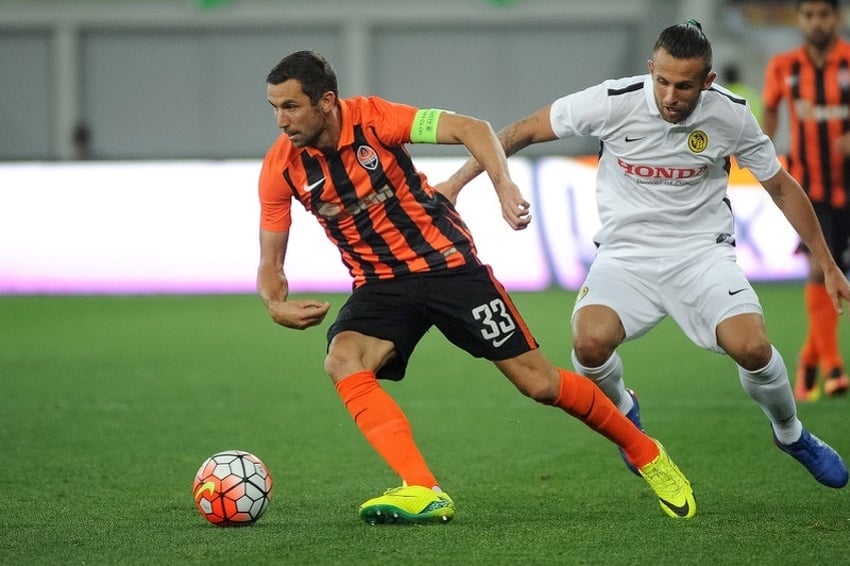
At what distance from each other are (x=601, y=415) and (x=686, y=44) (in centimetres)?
124

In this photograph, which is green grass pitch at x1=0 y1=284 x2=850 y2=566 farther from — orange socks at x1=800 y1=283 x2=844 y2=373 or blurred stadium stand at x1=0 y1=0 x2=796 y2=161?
blurred stadium stand at x1=0 y1=0 x2=796 y2=161

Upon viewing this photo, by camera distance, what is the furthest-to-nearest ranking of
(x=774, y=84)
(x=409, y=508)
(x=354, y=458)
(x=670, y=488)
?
(x=774, y=84), (x=354, y=458), (x=670, y=488), (x=409, y=508)

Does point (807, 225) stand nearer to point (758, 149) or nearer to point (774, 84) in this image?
point (758, 149)

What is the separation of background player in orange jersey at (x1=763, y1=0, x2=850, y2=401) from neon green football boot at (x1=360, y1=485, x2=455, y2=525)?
3476 millimetres

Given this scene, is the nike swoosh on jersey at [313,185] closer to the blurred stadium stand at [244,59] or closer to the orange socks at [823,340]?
the orange socks at [823,340]

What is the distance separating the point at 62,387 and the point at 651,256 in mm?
4065

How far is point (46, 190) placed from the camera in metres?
12.3

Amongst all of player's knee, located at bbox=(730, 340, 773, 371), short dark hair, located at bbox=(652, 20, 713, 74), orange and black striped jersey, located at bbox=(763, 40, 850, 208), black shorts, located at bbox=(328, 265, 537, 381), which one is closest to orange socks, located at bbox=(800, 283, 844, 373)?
orange and black striped jersey, located at bbox=(763, 40, 850, 208)

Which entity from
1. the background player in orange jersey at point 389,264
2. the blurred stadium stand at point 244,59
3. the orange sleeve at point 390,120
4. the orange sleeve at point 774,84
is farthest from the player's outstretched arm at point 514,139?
the blurred stadium stand at point 244,59

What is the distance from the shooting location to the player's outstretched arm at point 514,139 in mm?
4930

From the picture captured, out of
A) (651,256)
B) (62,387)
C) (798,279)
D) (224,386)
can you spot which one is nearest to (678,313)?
(651,256)

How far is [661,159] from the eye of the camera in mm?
4934

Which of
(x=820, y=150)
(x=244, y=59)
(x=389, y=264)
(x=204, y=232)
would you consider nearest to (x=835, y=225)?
(x=820, y=150)

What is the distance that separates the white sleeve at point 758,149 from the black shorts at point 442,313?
39.0 inches
